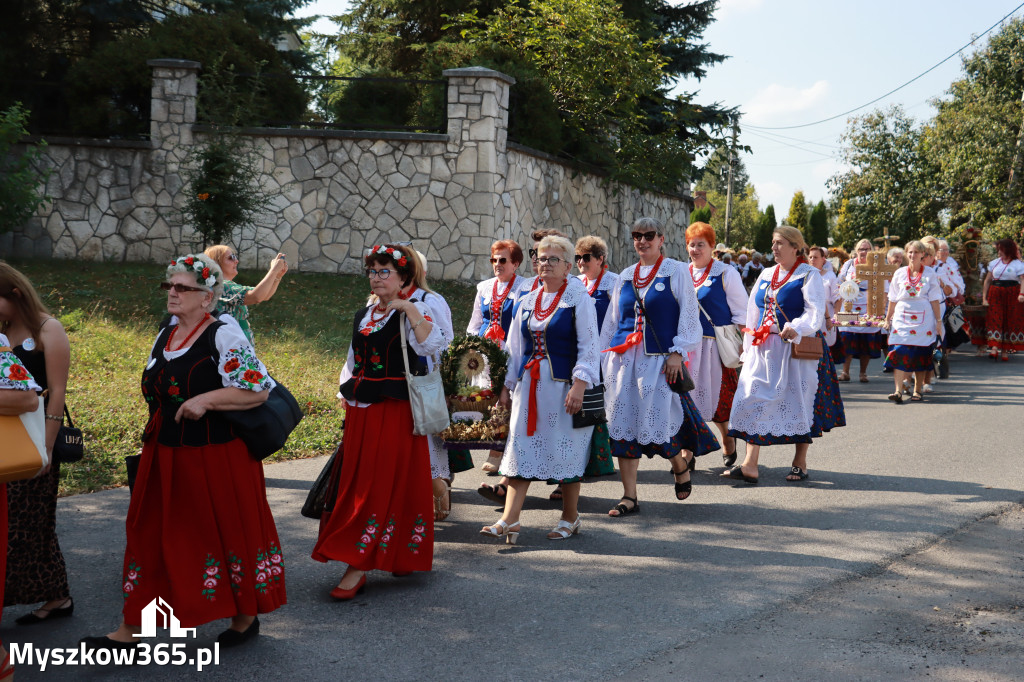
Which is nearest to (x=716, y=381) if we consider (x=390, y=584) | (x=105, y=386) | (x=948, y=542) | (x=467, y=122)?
(x=948, y=542)

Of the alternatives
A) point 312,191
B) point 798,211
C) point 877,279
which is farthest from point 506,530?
point 798,211

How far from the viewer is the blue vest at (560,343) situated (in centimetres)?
618

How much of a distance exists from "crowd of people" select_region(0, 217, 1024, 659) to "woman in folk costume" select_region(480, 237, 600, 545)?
13mm

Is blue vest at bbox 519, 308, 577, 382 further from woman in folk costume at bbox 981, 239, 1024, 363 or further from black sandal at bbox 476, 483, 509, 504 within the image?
woman in folk costume at bbox 981, 239, 1024, 363

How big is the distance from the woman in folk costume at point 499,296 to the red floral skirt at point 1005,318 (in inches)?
499

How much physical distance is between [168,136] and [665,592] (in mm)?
14060

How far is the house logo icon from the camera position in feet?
13.8

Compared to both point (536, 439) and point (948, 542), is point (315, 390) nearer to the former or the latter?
point (536, 439)

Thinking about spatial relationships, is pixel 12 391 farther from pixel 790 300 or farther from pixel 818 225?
pixel 818 225

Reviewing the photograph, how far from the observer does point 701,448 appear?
739 centimetres

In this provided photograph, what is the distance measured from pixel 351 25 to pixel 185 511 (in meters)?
23.8

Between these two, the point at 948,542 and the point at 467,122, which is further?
the point at 467,122

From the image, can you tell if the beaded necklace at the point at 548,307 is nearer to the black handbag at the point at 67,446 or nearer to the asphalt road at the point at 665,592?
the asphalt road at the point at 665,592

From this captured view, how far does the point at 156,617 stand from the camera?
426 cm
